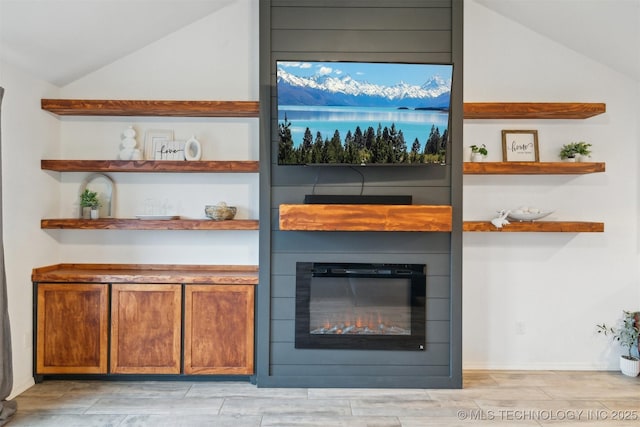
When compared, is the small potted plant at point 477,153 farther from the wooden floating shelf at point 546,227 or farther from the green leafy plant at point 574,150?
the green leafy plant at point 574,150

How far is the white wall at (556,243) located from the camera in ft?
12.2

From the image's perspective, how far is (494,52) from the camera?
148 inches

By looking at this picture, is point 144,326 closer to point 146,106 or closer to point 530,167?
point 146,106

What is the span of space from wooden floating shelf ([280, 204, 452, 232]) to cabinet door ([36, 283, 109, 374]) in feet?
5.12

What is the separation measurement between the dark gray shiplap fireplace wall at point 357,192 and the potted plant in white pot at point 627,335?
1434 mm

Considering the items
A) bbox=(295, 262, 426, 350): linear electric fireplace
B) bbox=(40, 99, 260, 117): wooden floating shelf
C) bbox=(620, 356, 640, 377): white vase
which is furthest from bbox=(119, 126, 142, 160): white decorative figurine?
bbox=(620, 356, 640, 377): white vase

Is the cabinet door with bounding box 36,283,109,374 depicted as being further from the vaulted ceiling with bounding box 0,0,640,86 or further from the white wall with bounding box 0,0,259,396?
the vaulted ceiling with bounding box 0,0,640,86

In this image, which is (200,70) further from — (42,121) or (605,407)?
(605,407)

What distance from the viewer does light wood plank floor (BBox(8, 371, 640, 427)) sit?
277 cm

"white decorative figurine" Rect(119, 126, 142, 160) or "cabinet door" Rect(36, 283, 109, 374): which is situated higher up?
"white decorative figurine" Rect(119, 126, 142, 160)

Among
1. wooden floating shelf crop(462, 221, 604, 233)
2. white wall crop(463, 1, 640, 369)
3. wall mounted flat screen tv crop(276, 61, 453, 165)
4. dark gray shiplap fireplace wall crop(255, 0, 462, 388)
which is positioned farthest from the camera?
white wall crop(463, 1, 640, 369)

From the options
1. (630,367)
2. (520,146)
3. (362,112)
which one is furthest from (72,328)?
(630,367)

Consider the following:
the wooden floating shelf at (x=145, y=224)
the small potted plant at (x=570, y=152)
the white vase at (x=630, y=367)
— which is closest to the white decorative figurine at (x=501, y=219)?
the small potted plant at (x=570, y=152)

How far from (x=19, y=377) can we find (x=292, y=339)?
1.97 metres
